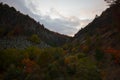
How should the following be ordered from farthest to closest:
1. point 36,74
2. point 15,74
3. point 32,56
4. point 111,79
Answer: point 32,56, point 15,74, point 36,74, point 111,79

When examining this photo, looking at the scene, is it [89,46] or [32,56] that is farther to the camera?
[32,56]

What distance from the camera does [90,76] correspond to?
52438 mm

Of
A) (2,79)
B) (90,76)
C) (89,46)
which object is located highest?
(89,46)

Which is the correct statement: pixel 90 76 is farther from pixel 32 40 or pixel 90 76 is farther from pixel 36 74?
pixel 32 40

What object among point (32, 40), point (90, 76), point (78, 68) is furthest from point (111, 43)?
point (32, 40)

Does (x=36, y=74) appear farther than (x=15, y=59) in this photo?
No

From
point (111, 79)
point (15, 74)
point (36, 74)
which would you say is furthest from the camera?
point (15, 74)

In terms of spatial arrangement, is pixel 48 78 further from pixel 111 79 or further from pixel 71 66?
pixel 111 79

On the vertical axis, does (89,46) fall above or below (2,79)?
above

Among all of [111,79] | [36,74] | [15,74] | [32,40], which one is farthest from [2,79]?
[32,40]

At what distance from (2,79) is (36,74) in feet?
63.6

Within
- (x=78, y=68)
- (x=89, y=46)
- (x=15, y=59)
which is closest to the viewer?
(x=78, y=68)

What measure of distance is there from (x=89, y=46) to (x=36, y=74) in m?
35.3

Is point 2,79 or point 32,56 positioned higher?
point 32,56
